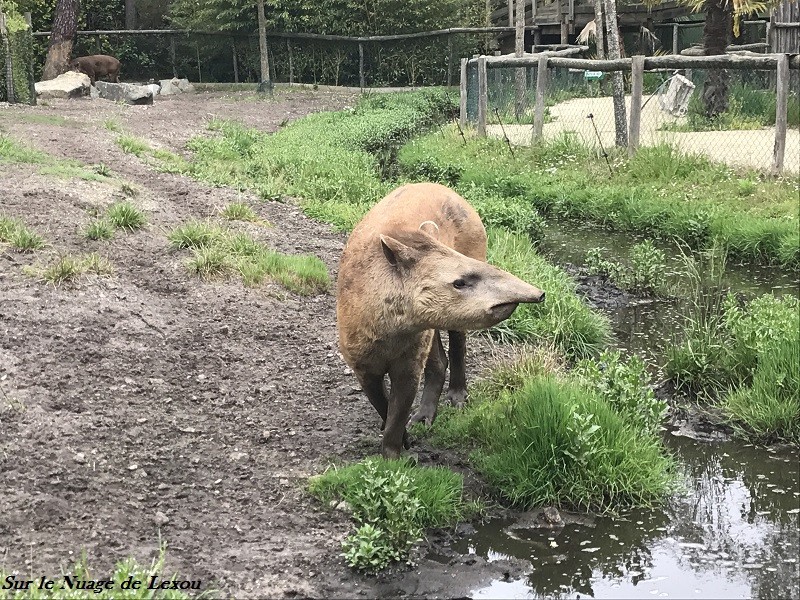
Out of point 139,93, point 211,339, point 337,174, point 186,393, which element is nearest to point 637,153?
point 337,174

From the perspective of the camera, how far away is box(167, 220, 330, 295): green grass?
8367 mm

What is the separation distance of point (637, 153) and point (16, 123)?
31.1ft

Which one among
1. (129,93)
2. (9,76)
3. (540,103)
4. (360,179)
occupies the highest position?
(9,76)

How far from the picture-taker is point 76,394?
586 centimetres

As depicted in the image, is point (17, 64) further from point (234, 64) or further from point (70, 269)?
point (70, 269)

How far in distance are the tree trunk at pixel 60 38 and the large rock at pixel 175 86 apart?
313 cm

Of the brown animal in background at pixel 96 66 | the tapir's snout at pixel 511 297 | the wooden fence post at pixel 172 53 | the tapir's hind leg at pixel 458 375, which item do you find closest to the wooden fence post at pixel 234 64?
the wooden fence post at pixel 172 53

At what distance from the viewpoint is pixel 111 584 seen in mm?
3949

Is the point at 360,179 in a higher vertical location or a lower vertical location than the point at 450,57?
lower

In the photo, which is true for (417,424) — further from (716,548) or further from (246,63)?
(246,63)

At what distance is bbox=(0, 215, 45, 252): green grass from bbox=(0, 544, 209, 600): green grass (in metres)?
4.51

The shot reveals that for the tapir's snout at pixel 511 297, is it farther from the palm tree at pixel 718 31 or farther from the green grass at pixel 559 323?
the palm tree at pixel 718 31

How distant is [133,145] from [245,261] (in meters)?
6.25

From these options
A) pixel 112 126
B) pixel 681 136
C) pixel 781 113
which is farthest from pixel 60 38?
pixel 781 113
